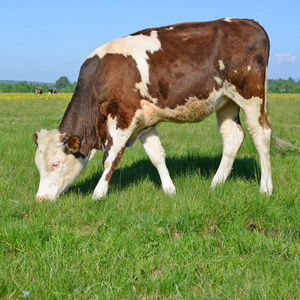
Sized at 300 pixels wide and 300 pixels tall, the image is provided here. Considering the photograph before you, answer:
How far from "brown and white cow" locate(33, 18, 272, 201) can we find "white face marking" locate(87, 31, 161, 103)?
0.01 metres

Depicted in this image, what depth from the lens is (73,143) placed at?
461 cm

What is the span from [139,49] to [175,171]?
2.20m

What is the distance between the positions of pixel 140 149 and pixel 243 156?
216 cm

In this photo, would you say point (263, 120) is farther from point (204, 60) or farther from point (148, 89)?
point (148, 89)

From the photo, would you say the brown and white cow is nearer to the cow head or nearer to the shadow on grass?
the cow head

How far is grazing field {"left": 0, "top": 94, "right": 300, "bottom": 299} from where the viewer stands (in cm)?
258

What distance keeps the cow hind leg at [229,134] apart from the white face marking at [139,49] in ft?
4.88

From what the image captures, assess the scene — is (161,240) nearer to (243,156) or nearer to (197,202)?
(197,202)

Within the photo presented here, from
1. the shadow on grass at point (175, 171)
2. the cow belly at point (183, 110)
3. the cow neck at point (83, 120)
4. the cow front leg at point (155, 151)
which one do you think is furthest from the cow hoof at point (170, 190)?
the cow neck at point (83, 120)

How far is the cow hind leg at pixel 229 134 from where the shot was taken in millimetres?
5621

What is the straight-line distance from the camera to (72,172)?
15.7 ft

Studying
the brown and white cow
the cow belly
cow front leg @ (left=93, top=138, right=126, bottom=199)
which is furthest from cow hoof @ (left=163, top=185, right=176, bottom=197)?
the cow belly

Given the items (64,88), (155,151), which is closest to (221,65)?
(155,151)

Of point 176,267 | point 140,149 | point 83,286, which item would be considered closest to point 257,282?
point 176,267
